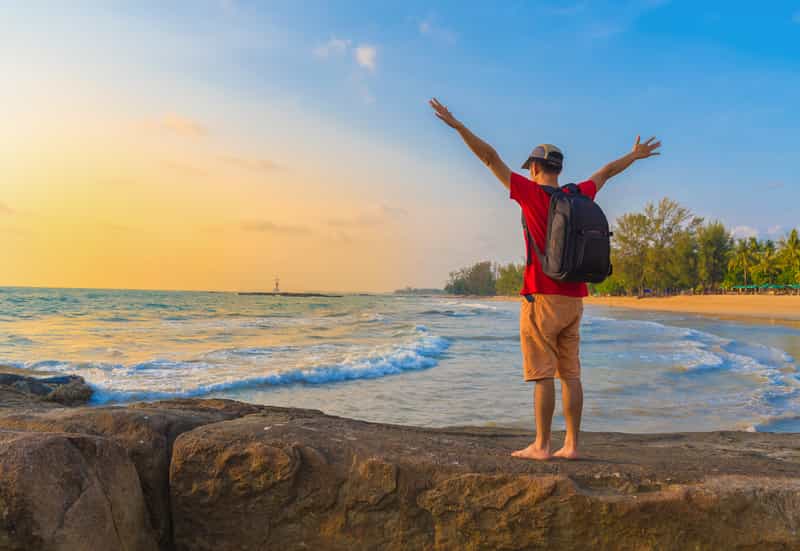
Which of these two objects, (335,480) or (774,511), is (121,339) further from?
(774,511)

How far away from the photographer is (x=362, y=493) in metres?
2.67

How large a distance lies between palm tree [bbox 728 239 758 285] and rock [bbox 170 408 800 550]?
86.8 metres

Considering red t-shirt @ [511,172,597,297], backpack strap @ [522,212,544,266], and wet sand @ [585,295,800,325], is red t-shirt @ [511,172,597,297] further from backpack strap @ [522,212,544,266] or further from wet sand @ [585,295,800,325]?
wet sand @ [585,295,800,325]

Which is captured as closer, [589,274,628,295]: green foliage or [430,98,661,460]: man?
[430,98,661,460]: man

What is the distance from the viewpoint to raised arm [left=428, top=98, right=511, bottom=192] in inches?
128

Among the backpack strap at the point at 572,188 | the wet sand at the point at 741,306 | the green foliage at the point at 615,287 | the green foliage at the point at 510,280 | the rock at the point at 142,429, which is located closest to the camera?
the rock at the point at 142,429

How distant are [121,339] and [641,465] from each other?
16.6 m

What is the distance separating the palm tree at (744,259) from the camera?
3022 inches

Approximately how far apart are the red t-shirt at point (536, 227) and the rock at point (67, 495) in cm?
226

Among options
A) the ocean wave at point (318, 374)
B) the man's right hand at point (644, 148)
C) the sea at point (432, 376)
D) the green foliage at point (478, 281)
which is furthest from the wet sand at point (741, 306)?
the green foliage at point (478, 281)

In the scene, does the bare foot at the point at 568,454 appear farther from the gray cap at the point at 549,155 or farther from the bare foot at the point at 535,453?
the gray cap at the point at 549,155

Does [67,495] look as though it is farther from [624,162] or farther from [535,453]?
[624,162]

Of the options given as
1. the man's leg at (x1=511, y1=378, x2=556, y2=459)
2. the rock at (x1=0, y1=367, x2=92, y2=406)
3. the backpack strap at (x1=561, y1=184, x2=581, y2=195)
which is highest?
the backpack strap at (x1=561, y1=184, x2=581, y2=195)

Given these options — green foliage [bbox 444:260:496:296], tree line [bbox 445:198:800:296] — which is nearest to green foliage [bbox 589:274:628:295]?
tree line [bbox 445:198:800:296]
